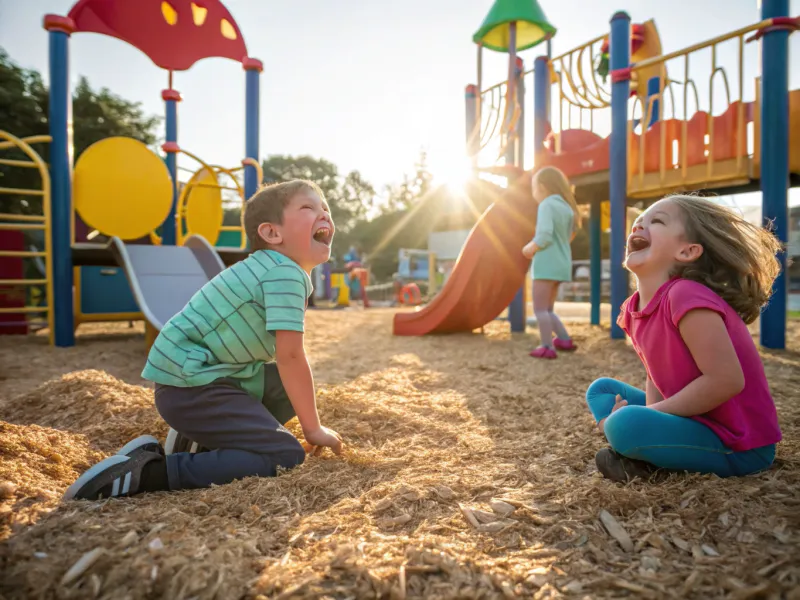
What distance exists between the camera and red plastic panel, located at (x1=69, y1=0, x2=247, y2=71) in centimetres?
593

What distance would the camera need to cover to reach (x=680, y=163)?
15.2ft

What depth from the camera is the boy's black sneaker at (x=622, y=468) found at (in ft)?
4.83

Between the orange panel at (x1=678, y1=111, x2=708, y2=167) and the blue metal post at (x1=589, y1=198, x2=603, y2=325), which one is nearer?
the orange panel at (x1=678, y1=111, x2=708, y2=167)

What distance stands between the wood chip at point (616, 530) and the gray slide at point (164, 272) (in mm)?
3385

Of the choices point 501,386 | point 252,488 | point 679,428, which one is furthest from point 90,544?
point 501,386

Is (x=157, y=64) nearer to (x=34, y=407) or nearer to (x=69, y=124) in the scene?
(x=69, y=124)

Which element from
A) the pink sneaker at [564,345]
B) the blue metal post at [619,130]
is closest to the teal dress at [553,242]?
the pink sneaker at [564,345]

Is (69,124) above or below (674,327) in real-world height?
above

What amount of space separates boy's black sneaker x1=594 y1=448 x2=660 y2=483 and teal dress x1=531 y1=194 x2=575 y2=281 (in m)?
2.91

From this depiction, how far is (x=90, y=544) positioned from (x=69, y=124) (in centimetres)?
494

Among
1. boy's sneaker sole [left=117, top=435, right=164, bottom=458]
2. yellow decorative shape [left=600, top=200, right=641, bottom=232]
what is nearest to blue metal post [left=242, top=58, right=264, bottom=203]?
yellow decorative shape [left=600, top=200, right=641, bottom=232]

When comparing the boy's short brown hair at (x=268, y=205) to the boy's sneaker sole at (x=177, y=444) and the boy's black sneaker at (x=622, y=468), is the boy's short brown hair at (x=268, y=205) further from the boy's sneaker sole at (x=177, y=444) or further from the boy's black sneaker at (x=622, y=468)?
the boy's black sneaker at (x=622, y=468)

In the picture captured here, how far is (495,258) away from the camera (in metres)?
5.25

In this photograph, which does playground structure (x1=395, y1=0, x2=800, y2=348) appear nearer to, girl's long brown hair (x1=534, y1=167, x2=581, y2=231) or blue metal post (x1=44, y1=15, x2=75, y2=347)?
girl's long brown hair (x1=534, y1=167, x2=581, y2=231)
